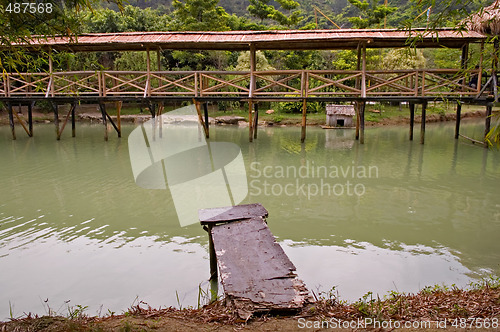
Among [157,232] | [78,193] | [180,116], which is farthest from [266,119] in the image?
[157,232]

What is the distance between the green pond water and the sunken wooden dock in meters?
0.69

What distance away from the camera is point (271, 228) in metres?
5.55

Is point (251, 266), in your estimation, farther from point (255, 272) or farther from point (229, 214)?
point (229, 214)

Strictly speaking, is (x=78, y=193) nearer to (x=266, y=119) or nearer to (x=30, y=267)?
(x=30, y=267)

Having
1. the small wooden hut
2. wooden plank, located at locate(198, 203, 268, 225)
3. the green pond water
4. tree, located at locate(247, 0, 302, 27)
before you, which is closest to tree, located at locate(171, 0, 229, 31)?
tree, located at locate(247, 0, 302, 27)

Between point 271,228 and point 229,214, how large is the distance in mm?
1654

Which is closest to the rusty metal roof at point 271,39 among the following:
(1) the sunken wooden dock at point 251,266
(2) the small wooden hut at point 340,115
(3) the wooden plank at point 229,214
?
(2) the small wooden hut at point 340,115

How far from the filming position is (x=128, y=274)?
418 centimetres

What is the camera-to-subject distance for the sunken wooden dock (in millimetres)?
2619

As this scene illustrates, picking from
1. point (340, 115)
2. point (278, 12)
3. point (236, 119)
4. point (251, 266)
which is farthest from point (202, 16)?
point (251, 266)

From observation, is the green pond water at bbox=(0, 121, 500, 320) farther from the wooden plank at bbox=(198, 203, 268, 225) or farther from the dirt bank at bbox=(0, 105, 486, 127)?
the dirt bank at bbox=(0, 105, 486, 127)

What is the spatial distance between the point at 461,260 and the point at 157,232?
3810mm

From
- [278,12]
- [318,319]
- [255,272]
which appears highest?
[278,12]

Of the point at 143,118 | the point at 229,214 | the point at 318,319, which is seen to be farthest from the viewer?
the point at 143,118
